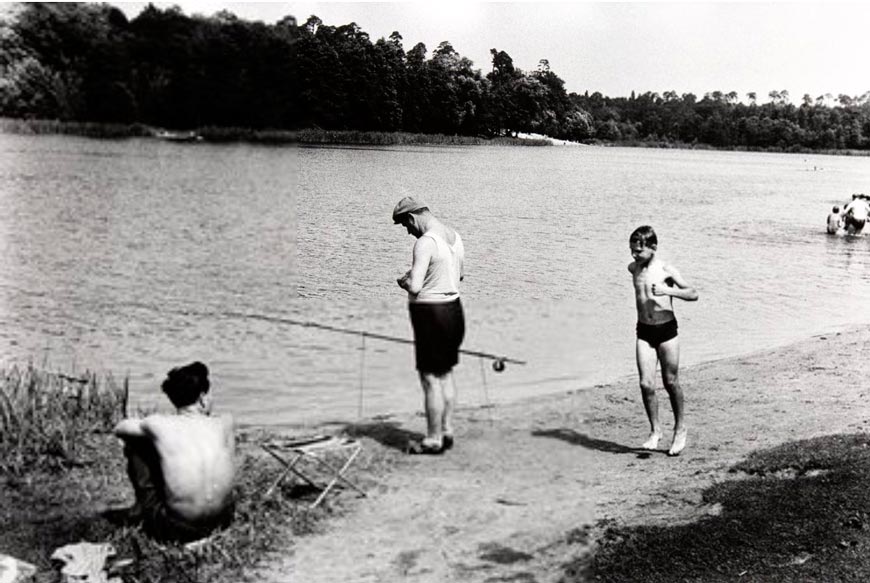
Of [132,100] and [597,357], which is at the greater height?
[132,100]

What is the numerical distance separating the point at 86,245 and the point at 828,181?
190 ft

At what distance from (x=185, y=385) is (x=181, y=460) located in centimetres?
42

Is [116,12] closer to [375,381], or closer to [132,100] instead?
[132,100]

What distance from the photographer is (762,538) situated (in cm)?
507

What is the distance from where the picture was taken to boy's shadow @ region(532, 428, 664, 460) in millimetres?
7399

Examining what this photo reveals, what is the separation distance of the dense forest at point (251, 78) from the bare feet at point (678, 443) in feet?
12.7

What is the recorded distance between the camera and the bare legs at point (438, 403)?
23.5 feet

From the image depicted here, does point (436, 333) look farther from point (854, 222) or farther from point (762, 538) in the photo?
point (854, 222)

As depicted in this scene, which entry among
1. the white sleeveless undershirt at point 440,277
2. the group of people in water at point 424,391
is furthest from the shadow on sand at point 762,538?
the white sleeveless undershirt at point 440,277

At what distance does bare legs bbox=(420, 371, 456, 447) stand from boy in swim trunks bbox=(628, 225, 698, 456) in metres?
1.52

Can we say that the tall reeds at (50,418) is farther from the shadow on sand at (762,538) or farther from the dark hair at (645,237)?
the dark hair at (645,237)

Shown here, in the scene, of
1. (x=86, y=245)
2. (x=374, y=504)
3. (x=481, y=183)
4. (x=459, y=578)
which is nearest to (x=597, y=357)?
(x=374, y=504)

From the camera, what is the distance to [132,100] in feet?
27.3

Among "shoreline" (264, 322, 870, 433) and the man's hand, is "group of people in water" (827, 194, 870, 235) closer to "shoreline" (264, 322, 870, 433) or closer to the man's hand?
"shoreline" (264, 322, 870, 433)
